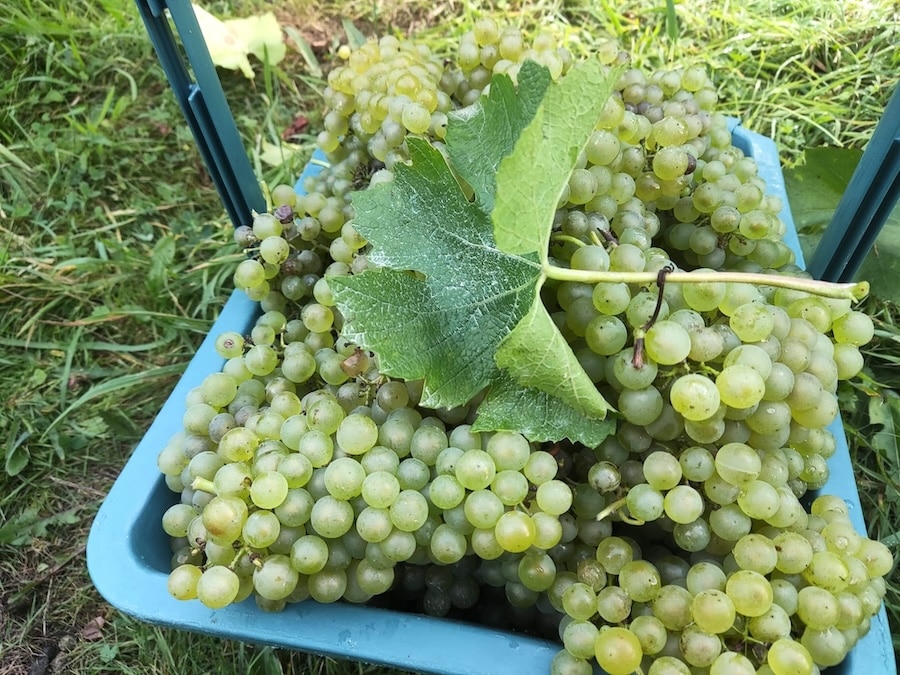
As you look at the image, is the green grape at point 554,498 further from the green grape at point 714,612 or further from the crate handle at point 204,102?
the crate handle at point 204,102

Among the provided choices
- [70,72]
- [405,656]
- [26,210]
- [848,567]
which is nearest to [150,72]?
[70,72]

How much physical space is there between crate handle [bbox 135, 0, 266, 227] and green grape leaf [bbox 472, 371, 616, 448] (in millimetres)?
486

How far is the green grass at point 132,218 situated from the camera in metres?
1.01

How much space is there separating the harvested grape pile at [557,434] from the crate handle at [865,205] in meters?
0.11

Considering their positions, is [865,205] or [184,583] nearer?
[184,583]

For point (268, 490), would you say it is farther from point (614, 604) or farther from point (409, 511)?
point (614, 604)

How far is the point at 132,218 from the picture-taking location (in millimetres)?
1382

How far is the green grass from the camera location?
1.01 metres

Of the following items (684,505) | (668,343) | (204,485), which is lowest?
(204,485)

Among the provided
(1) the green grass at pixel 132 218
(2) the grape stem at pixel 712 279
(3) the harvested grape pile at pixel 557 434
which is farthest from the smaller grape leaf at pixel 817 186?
(2) the grape stem at pixel 712 279

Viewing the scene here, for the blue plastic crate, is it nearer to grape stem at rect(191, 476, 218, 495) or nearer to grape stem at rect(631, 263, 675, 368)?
grape stem at rect(191, 476, 218, 495)

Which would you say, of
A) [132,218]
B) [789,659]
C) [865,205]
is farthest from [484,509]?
[132,218]

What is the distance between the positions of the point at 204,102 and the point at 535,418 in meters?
0.53

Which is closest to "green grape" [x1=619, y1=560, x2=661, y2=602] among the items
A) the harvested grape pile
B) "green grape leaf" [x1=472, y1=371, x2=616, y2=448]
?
the harvested grape pile
